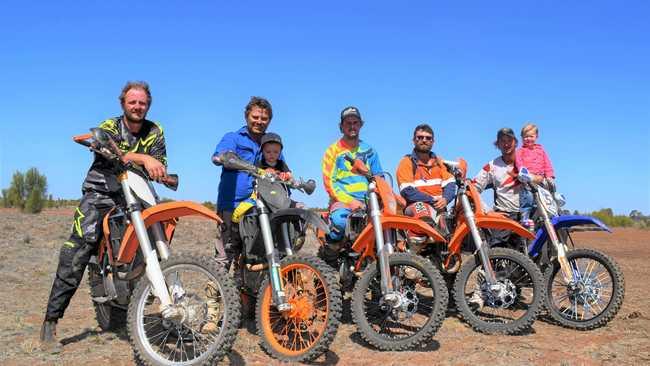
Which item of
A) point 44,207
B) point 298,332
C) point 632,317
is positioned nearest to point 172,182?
point 298,332

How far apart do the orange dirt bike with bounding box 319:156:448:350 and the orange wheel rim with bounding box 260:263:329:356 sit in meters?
0.49

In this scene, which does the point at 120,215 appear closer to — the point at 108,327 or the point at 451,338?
the point at 108,327

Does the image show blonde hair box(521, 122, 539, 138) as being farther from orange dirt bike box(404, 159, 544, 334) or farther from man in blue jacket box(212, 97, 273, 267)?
man in blue jacket box(212, 97, 273, 267)

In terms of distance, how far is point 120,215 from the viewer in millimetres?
4488

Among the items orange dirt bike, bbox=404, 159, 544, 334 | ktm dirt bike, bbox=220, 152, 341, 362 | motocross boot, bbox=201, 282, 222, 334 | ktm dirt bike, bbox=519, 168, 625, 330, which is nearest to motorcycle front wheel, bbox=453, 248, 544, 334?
orange dirt bike, bbox=404, 159, 544, 334

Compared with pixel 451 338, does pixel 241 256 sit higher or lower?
higher

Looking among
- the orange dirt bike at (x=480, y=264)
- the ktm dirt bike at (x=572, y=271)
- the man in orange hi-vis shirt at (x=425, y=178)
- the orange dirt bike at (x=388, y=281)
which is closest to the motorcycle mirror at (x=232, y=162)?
the orange dirt bike at (x=388, y=281)

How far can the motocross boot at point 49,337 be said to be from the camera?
15.3ft

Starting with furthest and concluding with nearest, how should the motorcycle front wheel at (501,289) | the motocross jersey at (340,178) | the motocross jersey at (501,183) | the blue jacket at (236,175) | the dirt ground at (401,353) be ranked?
1. the motocross jersey at (501,183)
2. the motocross jersey at (340,178)
3. the blue jacket at (236,175)
4. the motorcycle front wheel at (501,289)
5. the dirt ground at (401,353)

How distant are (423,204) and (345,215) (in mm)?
903

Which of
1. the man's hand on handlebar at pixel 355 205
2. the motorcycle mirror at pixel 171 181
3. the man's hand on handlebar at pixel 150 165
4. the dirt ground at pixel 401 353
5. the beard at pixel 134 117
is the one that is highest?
the beard at pixel 134 117

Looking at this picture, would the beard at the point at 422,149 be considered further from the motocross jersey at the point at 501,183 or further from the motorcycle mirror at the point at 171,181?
the motorcycle mirror at the point at 171,181

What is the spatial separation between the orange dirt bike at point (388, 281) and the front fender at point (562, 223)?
1637mm

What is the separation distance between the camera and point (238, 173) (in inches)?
218
